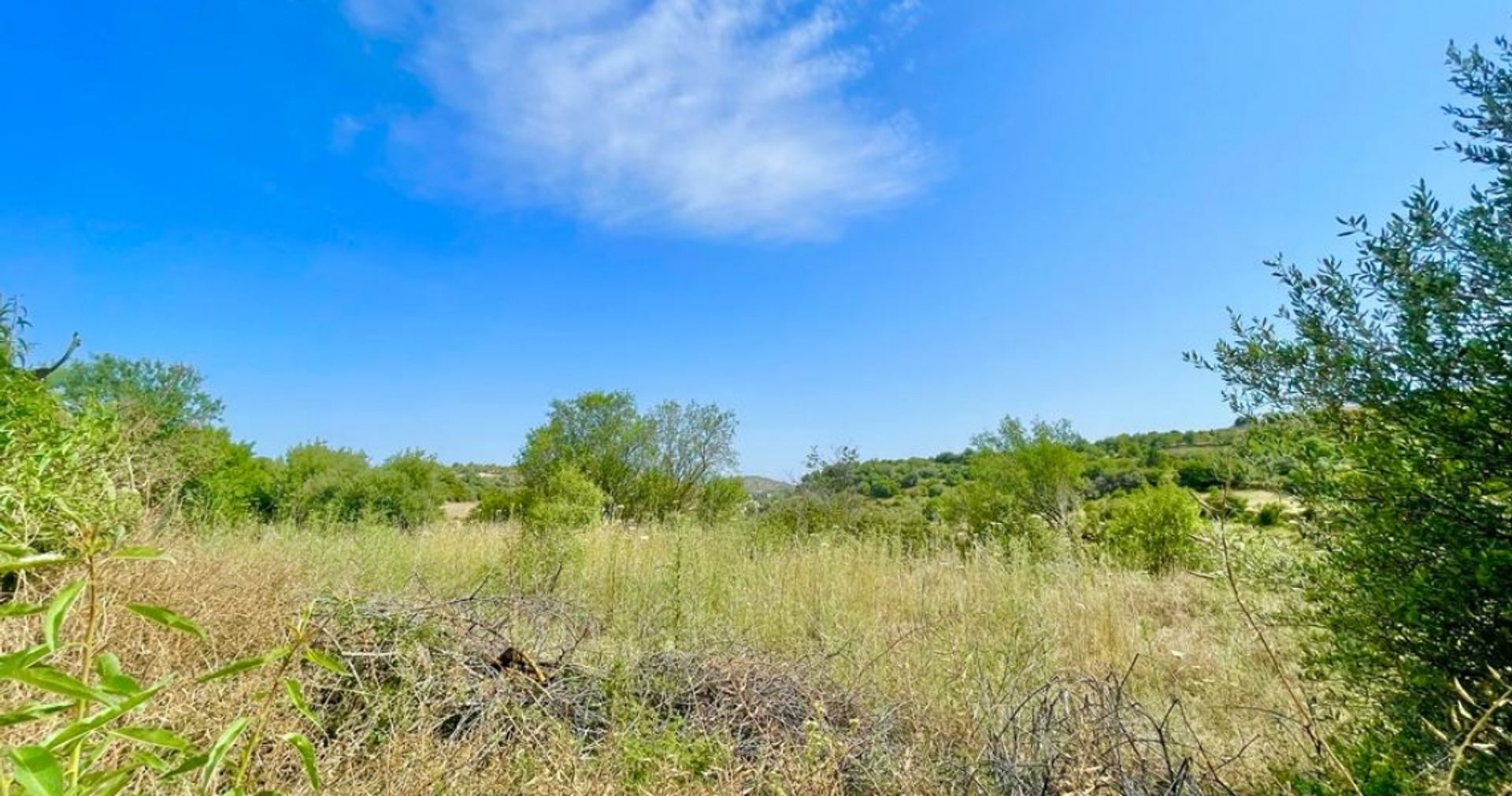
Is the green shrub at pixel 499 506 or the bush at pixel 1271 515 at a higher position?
the green shrub at pixel 499 506

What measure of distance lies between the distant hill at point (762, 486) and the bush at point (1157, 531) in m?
4.49

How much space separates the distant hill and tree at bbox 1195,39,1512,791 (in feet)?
27.3

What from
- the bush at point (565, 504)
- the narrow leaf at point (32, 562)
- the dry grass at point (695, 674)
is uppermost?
the bush at point (565, 504)

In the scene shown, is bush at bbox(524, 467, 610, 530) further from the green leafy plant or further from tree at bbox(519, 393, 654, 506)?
the green leafy plant

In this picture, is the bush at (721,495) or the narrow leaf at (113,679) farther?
the bush at (721,495)

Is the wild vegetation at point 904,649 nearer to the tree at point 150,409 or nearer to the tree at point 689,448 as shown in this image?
the tree at point 150,409

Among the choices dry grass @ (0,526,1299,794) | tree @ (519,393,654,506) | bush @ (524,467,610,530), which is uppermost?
tree @ (519,393,654,506)

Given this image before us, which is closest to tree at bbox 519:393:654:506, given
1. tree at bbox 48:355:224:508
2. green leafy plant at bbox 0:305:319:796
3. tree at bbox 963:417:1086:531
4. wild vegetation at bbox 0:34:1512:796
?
tree at bbox 48:355:224:508

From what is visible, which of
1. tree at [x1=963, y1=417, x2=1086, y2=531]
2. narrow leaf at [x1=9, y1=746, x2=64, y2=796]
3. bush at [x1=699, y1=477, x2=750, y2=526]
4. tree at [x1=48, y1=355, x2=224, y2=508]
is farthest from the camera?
bush at [x1=699, y1=477, x2=750, y2=526]

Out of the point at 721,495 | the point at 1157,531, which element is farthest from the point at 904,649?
the point at 721,495

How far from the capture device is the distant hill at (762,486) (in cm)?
1062

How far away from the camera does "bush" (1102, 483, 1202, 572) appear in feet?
23.8

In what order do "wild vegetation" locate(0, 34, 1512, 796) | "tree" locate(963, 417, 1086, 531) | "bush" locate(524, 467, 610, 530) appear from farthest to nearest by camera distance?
"tree" locate(963, 417, 1086, 531) < "bush" locate(524, 467, 610, 530) < "wild vegetation" locate(0, 34, 1512, 796)

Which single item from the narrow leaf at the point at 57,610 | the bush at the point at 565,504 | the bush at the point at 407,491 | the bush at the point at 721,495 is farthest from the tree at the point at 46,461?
the bush at the point at 721,495
